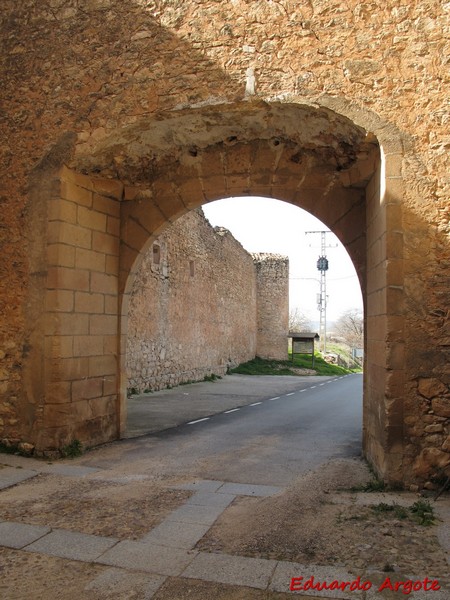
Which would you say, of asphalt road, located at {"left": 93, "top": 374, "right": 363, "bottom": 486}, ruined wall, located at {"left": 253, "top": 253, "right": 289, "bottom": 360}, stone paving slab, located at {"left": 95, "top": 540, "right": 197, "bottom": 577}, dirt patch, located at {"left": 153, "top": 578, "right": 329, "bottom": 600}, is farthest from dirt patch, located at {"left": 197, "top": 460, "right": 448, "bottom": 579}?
ruined wall, located at {"left": 253, "top": 253, "right": 289, "bottom": 360}

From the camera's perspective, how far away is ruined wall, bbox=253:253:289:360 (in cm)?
2800

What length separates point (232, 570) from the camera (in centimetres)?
282

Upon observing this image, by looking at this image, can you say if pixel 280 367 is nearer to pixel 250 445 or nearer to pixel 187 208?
pixel 250 445

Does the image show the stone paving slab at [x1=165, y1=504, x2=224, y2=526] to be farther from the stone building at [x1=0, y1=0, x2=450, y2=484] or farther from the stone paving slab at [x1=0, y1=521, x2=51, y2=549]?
the stone building at [x1=0, y1=0, x2=450, y2=484]

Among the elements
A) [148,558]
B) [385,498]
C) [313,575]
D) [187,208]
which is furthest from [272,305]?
[313,575]

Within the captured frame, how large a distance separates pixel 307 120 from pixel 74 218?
2.69 m

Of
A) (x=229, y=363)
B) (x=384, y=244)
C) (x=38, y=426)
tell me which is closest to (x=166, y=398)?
(x=38, y=426)

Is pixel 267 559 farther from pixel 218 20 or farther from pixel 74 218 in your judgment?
pixel 218 20

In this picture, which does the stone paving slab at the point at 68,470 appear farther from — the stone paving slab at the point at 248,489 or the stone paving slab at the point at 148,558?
the stone paving slab at the point at 148,558

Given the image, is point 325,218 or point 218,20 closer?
point 218,20

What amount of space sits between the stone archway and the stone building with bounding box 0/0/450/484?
0.07 ft

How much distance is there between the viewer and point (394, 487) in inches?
165

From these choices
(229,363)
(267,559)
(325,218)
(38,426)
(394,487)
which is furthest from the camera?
(229,363)

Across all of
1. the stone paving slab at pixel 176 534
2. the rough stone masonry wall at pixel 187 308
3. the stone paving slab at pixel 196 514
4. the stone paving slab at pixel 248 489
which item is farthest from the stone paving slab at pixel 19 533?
the rough stone masonry wall at pixel 187 308
